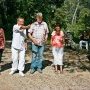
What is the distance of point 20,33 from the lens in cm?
1165

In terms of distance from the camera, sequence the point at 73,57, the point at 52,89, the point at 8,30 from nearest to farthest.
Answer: the point at 52,89 < the point at 73,57 < the point at 8,30

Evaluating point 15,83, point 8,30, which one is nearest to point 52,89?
point 15,83

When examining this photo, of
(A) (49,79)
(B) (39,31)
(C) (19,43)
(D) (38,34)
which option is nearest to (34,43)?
(D) (38,34)

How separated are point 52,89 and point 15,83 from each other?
119 centimetres

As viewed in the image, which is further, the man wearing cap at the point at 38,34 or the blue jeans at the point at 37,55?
the blue jeans at the point at 37,55

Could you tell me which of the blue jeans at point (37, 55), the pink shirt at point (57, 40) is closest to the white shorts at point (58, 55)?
the pink shirt at point (57, 40)

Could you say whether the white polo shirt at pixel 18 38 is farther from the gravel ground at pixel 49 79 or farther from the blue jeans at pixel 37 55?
the gravel ground at pixel 49 79

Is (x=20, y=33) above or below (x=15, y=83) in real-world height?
above

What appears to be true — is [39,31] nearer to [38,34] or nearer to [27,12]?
[38,34]

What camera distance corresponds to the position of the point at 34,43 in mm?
11969

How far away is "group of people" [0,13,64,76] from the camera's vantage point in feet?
38.3

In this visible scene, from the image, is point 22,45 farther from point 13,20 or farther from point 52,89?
point 13,20

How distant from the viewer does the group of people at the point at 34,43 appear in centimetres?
1169

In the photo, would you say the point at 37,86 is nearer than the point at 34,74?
Yes
